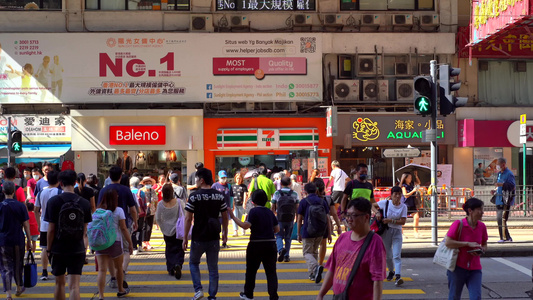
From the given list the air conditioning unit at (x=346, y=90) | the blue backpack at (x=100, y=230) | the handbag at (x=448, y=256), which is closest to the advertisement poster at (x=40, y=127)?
the air conditioning unit at (x=346, y=90)

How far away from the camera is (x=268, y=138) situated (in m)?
24.9

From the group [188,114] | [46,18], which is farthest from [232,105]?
[46,18]

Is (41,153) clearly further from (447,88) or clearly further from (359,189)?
(447,88)

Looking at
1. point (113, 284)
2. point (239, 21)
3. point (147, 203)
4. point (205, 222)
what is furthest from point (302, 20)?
point (205, 222)

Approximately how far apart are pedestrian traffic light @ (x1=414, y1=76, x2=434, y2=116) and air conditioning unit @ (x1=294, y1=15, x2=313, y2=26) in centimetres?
1239

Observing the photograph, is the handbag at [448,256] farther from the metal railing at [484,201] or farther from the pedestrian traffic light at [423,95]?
the metal railing at [484,201]

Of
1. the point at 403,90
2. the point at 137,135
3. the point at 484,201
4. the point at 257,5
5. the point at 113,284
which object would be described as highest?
the point at 257,5

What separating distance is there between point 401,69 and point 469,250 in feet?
61.8

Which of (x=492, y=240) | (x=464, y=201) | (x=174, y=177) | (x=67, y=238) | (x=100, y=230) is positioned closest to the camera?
(x=67, y=238)

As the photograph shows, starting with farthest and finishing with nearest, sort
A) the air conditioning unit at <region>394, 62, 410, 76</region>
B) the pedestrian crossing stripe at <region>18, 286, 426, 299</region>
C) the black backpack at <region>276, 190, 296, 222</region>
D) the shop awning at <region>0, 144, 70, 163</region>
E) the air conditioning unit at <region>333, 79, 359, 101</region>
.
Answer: the air conditioning unit at <region>394, 62, 410, 76</region> → the air conditioning unit at <region>333, 79, 359, 101</region> → the shop awning at <region>0, 144, 70, 163</region> → the black backpack at <region>276, 190, 296, 222</region> → the pedestrian crossing stripe at <region>18, 286, 426, 299</region>

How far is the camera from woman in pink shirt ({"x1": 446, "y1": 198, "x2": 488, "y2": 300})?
7414 mm

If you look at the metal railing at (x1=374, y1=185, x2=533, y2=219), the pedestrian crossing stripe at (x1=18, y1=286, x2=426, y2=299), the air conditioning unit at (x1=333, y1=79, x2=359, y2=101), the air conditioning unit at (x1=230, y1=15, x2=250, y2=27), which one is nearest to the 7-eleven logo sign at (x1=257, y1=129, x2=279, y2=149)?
the air conditioning unit at (x1=333, y1=79, x2=359, y2=101)

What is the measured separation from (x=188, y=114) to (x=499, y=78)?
1240 cm

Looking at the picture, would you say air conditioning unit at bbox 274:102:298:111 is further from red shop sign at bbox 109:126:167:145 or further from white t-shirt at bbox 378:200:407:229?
white t-shirt at bbox 378:200:407:229
